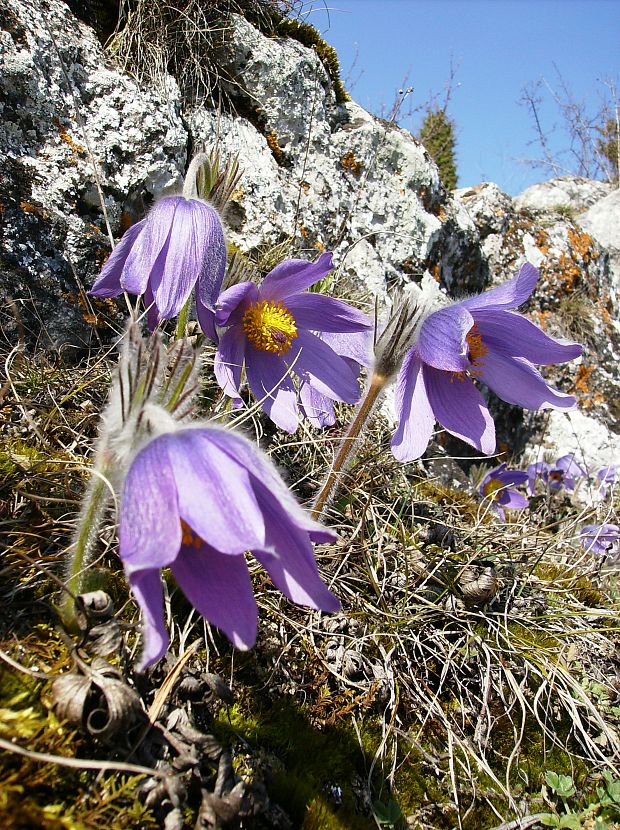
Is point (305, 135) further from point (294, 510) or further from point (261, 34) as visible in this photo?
point (294, 510)

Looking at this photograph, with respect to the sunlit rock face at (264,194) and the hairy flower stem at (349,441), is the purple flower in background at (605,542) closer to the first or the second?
the sunlit rock face at (264,194)

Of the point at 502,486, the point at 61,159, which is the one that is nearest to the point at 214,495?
the point at 61,159

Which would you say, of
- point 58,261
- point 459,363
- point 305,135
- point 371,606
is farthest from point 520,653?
point 305,135

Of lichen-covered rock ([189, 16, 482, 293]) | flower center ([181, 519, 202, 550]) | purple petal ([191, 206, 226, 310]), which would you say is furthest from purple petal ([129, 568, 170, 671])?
lichen-covered rock ([189, 16, 482, 293])

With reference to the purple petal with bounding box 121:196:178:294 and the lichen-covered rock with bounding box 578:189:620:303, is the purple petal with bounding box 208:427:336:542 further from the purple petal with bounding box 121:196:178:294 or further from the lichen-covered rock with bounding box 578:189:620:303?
the lichen-covered rock with bounding box 578:189:620:303

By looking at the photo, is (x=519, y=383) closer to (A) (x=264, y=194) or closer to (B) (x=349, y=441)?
(B) (x=349, y=441)

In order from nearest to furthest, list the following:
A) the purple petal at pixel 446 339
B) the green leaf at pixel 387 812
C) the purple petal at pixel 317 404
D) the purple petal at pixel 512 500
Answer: the green leaf at pixel 387 812, the purple petal at pixel 446 339, the purple petal at pixel 317 404, the purple petal at pixel 512 500

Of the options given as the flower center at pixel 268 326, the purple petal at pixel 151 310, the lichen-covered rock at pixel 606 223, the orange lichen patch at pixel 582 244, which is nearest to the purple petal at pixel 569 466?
the orange lichen patch at pixel 582 244
